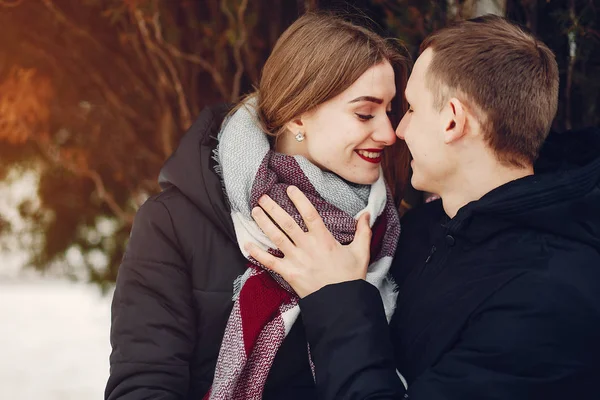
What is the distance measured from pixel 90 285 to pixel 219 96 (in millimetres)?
1446

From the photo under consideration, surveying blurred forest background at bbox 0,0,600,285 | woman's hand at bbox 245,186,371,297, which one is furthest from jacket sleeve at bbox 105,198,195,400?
blurred forest background at bbox 0,0,600,285

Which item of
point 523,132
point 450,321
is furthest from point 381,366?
point 523,132

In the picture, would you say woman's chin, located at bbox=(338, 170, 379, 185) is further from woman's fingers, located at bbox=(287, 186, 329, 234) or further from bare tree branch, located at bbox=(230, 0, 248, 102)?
bare tree branch, located at bbox=(230, 0, 248, 102)

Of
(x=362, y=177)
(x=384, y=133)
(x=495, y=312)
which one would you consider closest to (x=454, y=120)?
(x=384, y=133)

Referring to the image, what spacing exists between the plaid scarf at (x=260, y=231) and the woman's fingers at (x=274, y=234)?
0.04 metres

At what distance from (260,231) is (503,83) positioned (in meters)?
0.82

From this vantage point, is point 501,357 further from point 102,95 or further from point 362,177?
point 102,95

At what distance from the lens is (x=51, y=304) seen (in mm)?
5668

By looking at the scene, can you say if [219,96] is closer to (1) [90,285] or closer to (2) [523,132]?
(1) [90,285]

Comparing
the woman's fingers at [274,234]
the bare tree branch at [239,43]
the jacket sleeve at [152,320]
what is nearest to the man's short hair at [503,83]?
the woman's fingers at [274,234]

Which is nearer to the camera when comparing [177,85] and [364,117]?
[364,117]

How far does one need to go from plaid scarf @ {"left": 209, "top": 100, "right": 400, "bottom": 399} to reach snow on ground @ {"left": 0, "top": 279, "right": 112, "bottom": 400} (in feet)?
7.86

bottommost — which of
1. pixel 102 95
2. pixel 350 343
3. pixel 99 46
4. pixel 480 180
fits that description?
pixel 350 343

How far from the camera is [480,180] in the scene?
6.81 feet
